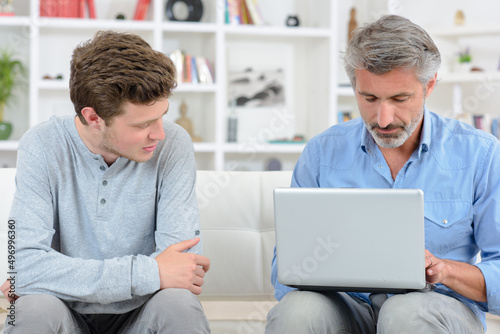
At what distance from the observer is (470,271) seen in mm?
1491

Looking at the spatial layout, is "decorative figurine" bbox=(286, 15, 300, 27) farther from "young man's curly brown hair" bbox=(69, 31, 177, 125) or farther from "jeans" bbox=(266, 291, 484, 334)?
"jeans" bbox=(266, 291, 484, 334)

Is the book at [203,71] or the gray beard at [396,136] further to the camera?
the book at [203,71]

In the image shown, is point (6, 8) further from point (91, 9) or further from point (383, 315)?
point (383, 315)

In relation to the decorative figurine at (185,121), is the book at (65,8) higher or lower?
higher

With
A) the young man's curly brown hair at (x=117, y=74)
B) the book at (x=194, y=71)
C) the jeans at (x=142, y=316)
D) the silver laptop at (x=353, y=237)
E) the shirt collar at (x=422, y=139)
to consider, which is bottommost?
the jeans at (x=142, y=316)

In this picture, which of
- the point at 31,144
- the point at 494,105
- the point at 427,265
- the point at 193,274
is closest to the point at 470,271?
the point at 427,265

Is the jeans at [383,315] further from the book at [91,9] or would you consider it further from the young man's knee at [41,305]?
the book at [91,9]

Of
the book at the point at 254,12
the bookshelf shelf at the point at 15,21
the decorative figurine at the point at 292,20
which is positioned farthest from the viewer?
the decorative figurine at the point at 292,20

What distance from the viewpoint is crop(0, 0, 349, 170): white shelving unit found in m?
4.04

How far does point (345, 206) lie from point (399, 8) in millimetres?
3392

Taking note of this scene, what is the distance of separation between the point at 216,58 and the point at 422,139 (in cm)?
265

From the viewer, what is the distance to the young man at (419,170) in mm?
1488

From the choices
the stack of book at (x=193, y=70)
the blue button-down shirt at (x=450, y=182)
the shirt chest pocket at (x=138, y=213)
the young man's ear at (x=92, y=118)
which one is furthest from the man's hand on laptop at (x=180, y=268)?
the stack of book at (x=193, y=70)

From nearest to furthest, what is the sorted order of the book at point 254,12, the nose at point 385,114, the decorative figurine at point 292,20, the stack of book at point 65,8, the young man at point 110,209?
the young man at point 110,209 → the nose at point 385,114 → the stack of book at point 65,8 → the book at point 254,12 → the decorative figurine at point 292,20
